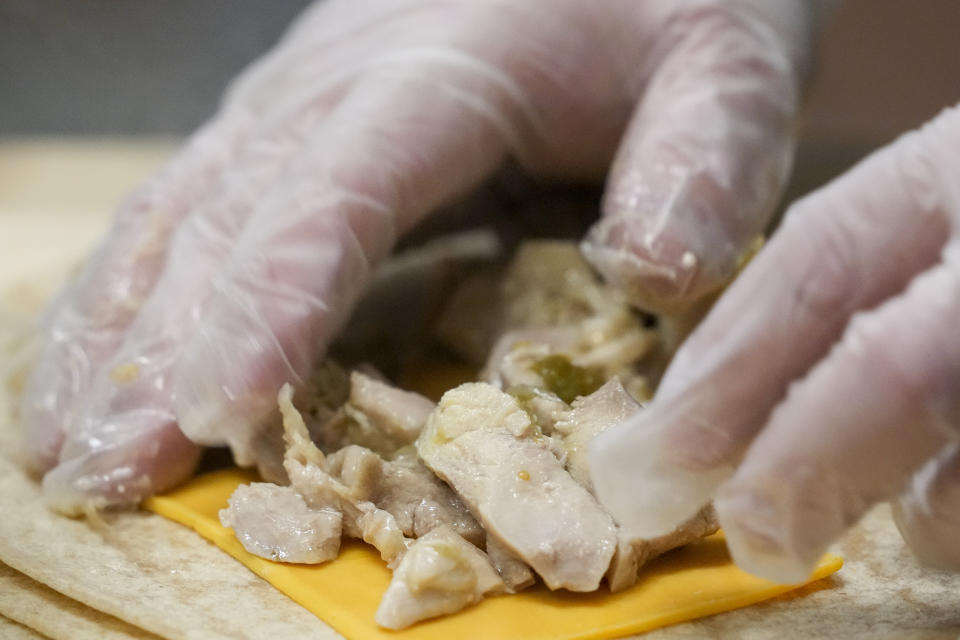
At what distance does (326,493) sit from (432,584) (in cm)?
31

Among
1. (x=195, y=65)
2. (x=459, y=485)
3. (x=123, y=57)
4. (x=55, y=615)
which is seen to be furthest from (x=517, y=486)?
(x=123, y=57)

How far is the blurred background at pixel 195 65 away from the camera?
462 cm

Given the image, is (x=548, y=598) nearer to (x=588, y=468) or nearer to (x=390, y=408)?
(x=588, y=468)

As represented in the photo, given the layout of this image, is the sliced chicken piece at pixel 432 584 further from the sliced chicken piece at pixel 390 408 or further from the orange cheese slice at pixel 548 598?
the sliced chicken piece at pixel 390 408

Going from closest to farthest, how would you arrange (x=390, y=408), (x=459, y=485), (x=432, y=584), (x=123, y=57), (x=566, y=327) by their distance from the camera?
(x=432, y=584) → (x=459, y=485) → (x=390, y=408) → (x=566, y=327) → (x=123, y=57)

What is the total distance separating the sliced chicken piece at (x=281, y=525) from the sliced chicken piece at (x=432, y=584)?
17cm

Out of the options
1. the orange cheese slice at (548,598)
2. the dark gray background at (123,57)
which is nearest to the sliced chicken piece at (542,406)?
the orange cheese slice at (548,598)

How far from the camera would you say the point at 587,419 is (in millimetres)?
1619

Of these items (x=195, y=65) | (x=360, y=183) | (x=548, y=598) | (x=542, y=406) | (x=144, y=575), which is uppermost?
(x=360, y=183)

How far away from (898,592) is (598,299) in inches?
38.1

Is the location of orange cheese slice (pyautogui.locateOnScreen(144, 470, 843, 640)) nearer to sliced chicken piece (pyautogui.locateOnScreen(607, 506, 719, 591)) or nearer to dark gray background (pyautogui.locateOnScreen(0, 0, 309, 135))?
sliced chicken piece (pyautogui.locateOnScreen(607, 506, 719, 591))

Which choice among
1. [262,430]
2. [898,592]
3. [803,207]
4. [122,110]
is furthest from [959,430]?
[122,110]

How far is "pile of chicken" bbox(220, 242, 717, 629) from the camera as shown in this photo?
142cm

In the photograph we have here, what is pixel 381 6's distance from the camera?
2.46 metres
